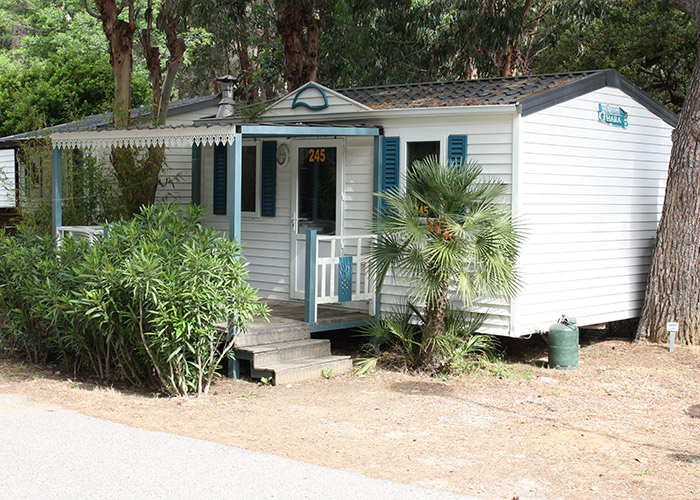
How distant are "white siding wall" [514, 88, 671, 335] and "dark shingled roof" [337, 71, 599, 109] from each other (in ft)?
1.12

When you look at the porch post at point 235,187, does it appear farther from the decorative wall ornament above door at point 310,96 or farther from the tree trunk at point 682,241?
the tree trunk at point 682,241

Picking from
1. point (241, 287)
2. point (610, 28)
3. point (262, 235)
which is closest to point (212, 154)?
point (262, 235)

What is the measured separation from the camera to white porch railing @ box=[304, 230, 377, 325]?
29.7 feet

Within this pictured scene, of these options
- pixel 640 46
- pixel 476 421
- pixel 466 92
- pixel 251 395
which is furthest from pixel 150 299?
pixel 640 46

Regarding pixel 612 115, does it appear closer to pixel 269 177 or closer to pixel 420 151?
pixel 420 151

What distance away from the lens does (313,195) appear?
34.1 ft

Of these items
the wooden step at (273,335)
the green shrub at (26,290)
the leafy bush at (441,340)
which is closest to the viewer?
the wooden step at (273,335)

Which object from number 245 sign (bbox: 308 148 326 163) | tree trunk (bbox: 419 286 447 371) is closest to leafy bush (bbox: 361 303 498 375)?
tree trunk (bbox: 419 286 447 371)

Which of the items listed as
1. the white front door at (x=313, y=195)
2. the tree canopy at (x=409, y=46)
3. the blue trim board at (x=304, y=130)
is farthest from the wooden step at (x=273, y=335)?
the tree canopy at (x=409, y=46)

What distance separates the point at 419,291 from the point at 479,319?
2.65ft

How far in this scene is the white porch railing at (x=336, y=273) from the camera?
905 cm

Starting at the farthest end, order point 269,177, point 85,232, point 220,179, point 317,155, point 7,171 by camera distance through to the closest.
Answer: point 7,171 → point 220,179 → point 269,177 → point 317,155 → point 85,232

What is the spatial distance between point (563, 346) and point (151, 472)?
522cm

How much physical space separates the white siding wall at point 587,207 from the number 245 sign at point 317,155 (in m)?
2.65
